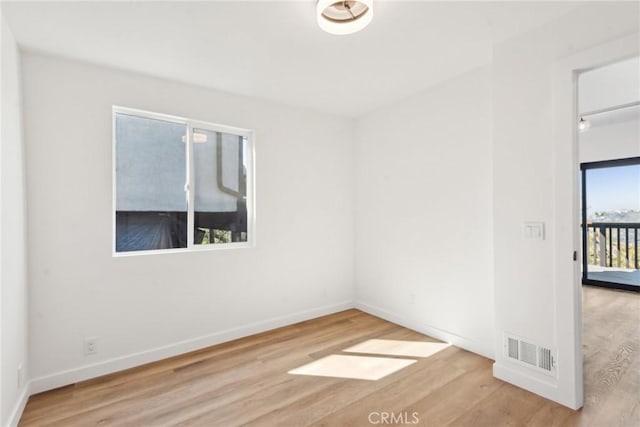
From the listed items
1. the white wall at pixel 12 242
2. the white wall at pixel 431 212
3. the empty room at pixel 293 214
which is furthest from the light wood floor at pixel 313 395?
the white wall at pixel 431 212

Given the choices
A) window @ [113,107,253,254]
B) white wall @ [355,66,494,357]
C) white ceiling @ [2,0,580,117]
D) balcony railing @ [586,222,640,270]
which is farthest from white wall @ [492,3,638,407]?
balcony railing @ [586,222,640,270]

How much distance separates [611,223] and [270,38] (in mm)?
6441

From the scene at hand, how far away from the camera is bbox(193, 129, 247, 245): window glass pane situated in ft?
10.2

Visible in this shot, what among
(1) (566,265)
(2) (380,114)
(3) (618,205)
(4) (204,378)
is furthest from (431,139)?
(3) (618,205)

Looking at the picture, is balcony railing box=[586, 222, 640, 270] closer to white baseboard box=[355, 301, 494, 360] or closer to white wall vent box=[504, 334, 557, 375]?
white baseboard box=[355, 301, 494, 360]

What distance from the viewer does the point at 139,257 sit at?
8.80ft

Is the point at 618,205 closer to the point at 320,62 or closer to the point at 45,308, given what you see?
the point at 320,62

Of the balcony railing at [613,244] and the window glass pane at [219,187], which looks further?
the balcony railing at [613,244]

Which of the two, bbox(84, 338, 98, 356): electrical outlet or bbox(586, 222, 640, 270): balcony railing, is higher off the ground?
bbox(586, 222, 640, 270): balcony railing

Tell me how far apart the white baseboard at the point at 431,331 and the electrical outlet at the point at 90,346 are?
291 centimetres

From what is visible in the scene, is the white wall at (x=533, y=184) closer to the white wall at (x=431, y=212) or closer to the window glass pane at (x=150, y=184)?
the white wall at (x=431, y=212)

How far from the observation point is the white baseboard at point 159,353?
7.60 ft

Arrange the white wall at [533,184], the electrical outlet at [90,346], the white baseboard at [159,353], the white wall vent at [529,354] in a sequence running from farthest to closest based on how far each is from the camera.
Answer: the electrical outlet at [90,346] → the white baseboard at [159,353] → the white wall vent at [529,354] → the white wall at [533,184]

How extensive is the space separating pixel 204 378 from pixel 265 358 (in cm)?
55
